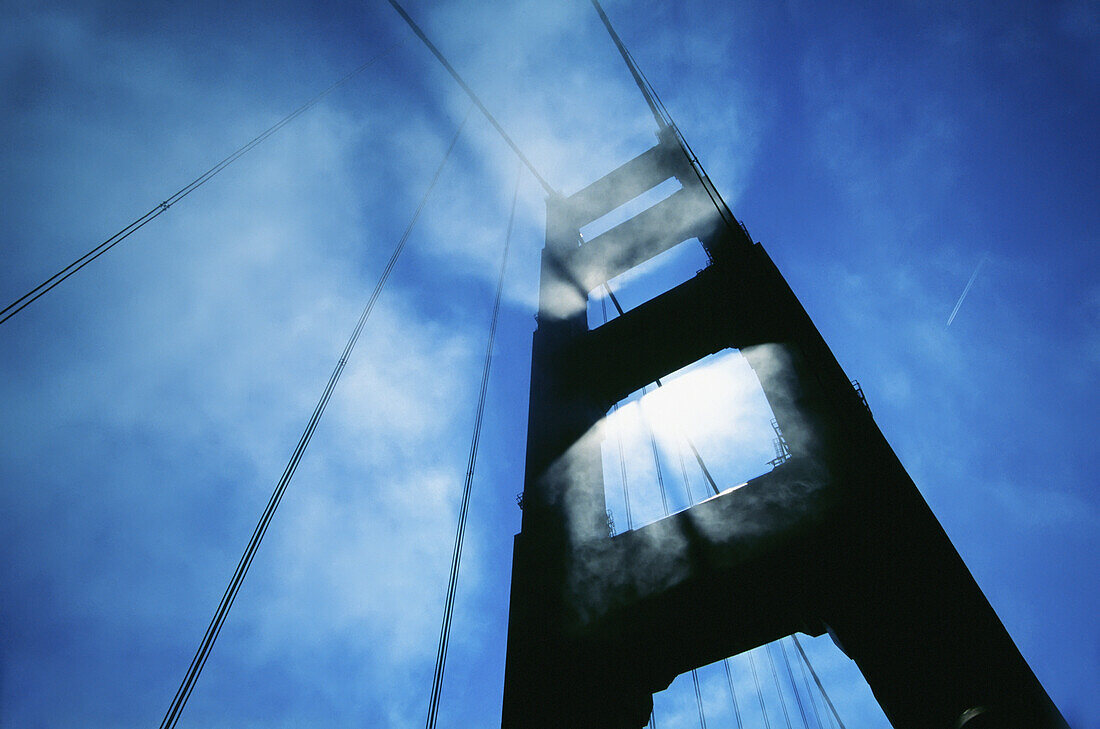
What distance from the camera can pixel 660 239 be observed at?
38.5ft

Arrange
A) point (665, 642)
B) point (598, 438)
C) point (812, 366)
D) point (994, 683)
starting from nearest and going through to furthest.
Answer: point (994, 683), point (665, 642), point (812, 366), point (598, 438)

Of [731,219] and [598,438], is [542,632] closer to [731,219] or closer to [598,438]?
[598,438]

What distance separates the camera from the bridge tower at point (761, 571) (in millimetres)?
4383

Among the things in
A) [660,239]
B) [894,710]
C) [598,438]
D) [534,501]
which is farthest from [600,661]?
[660,239]

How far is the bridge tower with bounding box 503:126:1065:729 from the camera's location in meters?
4.38

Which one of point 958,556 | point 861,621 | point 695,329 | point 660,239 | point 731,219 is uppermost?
point 660,239

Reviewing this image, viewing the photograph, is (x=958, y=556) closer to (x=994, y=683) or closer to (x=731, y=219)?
(x=994, y=683)

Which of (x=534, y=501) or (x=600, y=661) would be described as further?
(x=534, y=501)

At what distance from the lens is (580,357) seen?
9672 millimetres

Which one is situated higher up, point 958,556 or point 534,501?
point 534,501

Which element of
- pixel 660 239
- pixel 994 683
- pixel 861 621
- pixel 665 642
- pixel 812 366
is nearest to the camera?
pixel 994 683

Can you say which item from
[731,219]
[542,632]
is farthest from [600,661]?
[731,219]

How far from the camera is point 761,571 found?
5.44 m

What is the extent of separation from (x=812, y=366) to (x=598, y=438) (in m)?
3.44
